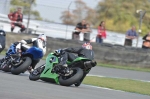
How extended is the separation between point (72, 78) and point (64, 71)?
0.94ft

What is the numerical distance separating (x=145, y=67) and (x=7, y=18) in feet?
22.1

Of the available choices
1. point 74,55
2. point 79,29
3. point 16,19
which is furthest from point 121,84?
point 16,19

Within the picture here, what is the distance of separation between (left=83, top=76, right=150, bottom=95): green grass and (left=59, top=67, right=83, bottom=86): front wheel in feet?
5.27

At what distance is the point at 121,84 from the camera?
14.6m

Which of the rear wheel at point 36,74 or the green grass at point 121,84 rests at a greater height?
the rear wheel at point 36,74

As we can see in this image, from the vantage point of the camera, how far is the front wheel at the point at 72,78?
1186cm

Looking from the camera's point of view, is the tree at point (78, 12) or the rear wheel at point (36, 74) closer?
the rear wheel at point (36, 74)

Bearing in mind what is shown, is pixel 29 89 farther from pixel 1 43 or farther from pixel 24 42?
pixel 1 43

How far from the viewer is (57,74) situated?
40.5 feet

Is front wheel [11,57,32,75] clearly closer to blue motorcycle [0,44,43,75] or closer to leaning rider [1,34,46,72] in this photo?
blue motorcycle [0,44,43,75]

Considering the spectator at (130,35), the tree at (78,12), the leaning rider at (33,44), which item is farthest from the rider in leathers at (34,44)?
the spectator at (130,35)

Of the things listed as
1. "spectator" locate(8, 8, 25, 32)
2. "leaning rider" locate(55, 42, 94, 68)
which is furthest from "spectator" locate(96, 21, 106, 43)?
"leaning rider" locate(55, 42, 94, 68)

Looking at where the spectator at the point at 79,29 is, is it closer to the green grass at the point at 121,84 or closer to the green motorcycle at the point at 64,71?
the green grass at the point at 121,84

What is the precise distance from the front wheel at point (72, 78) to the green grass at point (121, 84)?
160 centimetres
